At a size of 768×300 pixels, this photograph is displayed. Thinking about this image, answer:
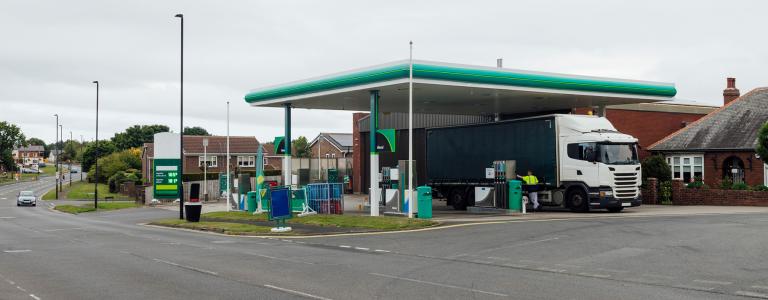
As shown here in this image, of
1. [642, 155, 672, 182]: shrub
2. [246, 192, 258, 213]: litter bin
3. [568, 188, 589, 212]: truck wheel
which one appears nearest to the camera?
[568, 188, 589, 212]: truck wheel

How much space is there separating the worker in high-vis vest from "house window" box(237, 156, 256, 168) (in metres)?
64.6

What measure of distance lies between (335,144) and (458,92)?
1941 inches

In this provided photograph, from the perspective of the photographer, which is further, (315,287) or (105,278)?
(105,278)

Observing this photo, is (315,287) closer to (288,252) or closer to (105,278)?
(105,278)

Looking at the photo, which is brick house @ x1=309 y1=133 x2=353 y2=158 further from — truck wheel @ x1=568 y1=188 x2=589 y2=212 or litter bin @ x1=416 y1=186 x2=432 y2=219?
litter bin @ x1=416 y1=186 x2=432 y2=219

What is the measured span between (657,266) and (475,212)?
705 inches

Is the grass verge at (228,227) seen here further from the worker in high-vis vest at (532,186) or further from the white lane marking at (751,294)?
the white lane marking at (751,294)

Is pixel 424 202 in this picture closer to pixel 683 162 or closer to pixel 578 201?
pixel 578 201

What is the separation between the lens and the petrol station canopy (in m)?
28.1

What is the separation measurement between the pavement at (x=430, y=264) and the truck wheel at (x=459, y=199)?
10194 mm

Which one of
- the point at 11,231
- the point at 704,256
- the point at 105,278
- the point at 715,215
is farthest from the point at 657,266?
the point at 11,231

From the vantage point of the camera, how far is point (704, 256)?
15773mm

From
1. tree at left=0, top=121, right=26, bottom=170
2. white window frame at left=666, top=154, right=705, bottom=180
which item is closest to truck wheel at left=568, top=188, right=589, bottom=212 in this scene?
white window frame at left=666, top=154, right=705, bottom=180

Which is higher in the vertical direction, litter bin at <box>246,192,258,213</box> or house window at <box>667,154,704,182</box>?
house window at <box>667,154,704,182</box>
